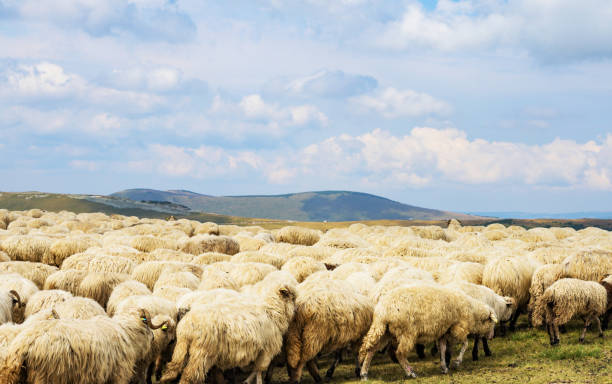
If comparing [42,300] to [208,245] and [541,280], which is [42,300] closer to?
[208,245]

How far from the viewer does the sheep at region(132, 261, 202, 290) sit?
15.9m

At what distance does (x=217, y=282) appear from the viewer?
44.7ft

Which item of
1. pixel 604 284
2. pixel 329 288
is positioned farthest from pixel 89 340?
pixel 604 284

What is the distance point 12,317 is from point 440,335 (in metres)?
9.76

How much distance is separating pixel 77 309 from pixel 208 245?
42.5 ft

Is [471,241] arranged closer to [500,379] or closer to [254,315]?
[500,379]

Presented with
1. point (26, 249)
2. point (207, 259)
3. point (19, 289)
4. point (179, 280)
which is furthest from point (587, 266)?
point (26, 249)

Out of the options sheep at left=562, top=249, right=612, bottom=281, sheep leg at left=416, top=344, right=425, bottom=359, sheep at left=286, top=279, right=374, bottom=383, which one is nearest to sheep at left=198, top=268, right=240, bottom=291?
sheep at left=286, top=279, right=374, bottom=383

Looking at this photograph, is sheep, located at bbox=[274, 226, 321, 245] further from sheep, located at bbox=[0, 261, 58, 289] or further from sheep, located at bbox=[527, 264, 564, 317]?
sheep, located at bbox=[527, 264, 564, 317]

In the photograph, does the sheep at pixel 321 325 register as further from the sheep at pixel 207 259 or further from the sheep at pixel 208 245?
the sheep at pixel 208 245

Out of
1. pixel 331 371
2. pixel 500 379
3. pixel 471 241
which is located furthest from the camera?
pixel 471 241

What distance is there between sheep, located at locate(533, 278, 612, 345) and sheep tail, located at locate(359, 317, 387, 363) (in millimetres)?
5339

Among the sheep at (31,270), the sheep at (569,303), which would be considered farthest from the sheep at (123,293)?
the sheep at (569,303)

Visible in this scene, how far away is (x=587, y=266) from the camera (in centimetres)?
1605
